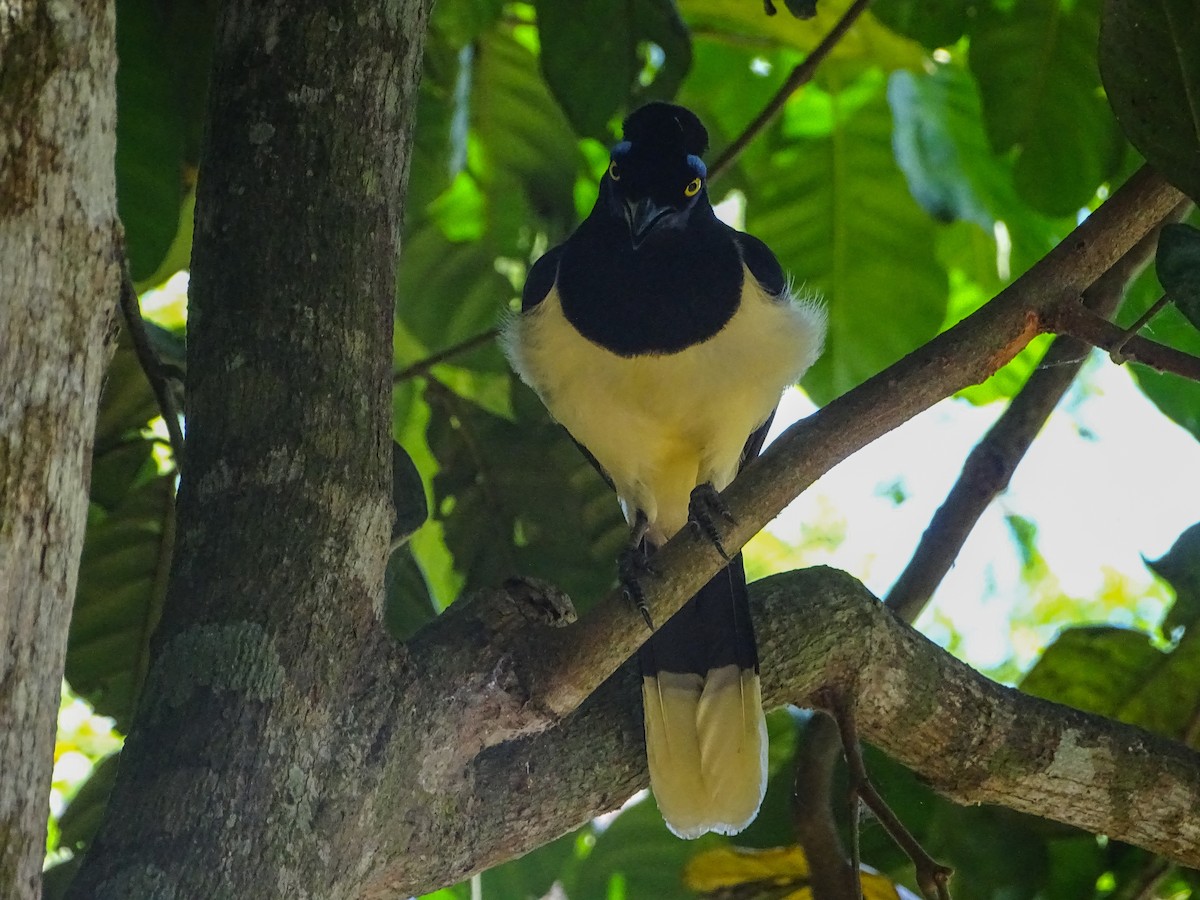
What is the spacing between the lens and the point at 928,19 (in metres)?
2.79

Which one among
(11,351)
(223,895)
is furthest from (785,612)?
(11,351)

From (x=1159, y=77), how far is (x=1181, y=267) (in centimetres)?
21

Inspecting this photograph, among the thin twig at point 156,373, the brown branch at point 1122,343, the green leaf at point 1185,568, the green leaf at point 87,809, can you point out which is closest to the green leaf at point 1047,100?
the green leaf at point 1185,568

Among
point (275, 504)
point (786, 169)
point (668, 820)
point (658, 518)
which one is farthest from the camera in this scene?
point (786, 169)

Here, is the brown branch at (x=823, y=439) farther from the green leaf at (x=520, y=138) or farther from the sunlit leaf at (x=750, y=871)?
the green leaf at (x=520, y=138)

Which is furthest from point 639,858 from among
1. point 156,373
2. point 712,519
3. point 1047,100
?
point 1047,100

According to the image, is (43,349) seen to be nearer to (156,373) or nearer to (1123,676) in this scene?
(156,373)

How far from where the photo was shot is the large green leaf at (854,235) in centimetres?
311

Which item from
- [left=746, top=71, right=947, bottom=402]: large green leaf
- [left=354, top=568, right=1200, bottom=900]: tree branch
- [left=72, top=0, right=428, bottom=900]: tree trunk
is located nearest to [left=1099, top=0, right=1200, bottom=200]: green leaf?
[left=354, top=568, right=1200, bottom=900]: tree branch

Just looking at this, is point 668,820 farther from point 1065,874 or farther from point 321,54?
point 321,54

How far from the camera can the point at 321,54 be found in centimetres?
168

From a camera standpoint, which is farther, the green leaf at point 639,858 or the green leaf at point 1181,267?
the green leaf at point 639,858

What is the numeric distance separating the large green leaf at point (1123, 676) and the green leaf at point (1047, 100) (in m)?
0.90

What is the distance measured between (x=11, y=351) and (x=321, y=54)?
742mm
